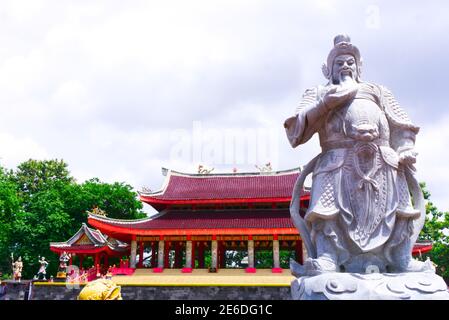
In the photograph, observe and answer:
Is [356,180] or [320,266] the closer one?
[320,266]

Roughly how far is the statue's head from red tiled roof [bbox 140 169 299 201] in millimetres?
17281

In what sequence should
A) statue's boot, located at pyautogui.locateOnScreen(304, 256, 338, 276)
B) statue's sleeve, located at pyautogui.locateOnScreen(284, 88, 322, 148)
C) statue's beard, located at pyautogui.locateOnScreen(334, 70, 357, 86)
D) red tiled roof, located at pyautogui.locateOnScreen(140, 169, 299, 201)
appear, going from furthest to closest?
red tiled roof, located at pyautogui.locateOnScreen(140, 169, 299, 201) → statue's beard, located at pyautogui.locateOnScreen(334, 70, 357, 86) → statue's sleeve, located at pyautogui.locateOnScreen(284, 88, 322, 148) → statue's boot, located at pyautogui.locateOnScreen(304, 256, 338, 276)

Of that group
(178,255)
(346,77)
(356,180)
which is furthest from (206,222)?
(356,180)

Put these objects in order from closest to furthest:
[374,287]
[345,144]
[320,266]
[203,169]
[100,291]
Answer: [100,291] < [374,287] < [320,266] < [345,144] < [203,169]

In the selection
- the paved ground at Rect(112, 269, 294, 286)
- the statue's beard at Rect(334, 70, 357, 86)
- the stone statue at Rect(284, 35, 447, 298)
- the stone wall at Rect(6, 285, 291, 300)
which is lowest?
the stone wall at Rect(6, 285, 291, 300)

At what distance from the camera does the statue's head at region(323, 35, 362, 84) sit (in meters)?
5.16

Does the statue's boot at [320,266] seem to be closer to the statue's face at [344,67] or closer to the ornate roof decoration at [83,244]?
the statue's face at [344,67]

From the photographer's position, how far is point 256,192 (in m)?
23.8

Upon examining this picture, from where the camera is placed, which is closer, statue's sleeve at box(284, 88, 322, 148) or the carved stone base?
the carved stone base

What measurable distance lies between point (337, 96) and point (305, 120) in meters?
0.51

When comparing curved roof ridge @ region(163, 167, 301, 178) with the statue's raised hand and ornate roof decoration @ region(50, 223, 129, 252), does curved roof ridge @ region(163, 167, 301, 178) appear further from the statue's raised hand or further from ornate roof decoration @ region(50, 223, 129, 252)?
the statue's raised hand

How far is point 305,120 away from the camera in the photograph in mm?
4906

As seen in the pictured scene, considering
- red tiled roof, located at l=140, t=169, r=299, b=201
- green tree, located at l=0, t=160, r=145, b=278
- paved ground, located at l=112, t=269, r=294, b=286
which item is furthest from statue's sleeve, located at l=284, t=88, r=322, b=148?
green tree, located at l=0, t=160, r=145, b=278

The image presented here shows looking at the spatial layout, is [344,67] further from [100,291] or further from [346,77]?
[100,291]
